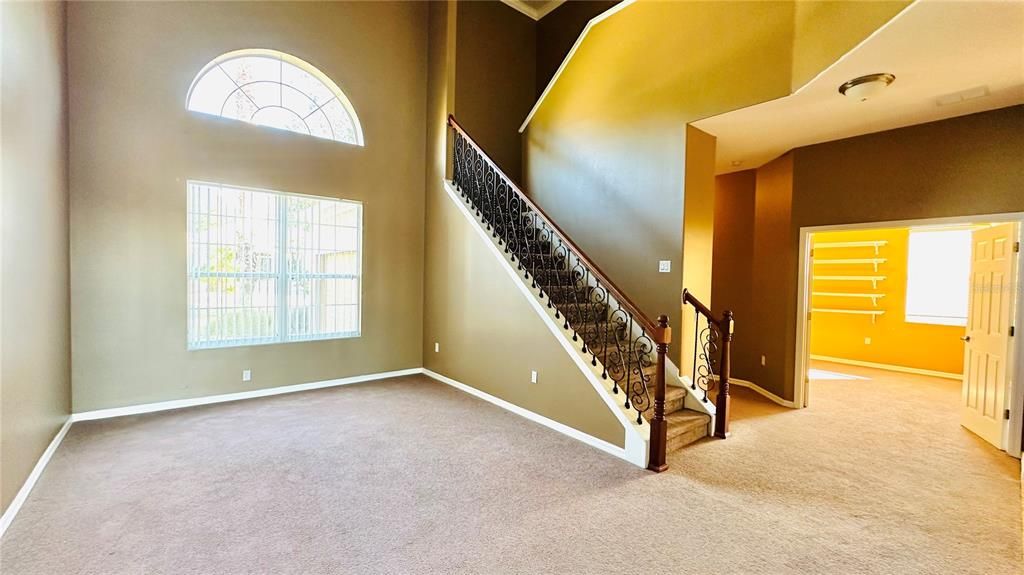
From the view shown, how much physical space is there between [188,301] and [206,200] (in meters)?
1.03

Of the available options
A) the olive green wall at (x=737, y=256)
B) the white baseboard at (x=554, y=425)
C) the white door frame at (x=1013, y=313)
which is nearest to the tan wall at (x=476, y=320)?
the white baseboard at (x=554, y=425)

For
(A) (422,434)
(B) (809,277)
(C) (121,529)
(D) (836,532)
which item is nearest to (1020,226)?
(B) (809,277)

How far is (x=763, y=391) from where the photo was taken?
17.6ft

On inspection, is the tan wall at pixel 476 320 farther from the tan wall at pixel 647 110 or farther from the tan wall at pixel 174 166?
the tan wall at pixel 647 110

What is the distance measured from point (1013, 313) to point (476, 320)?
4.77 meters

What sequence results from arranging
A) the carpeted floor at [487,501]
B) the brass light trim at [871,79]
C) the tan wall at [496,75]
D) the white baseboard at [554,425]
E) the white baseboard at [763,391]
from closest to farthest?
the carpeted floor at [487,501] → the brass light trim at [871,79] → the white baseboard at [554,425] → the white baseboard at [763,391] → the tan wall at [496,75]

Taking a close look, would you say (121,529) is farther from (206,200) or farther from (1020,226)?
(1020,226)

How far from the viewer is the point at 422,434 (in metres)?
3.61

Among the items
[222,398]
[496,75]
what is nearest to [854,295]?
[496,75]

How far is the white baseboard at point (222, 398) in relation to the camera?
151 inches

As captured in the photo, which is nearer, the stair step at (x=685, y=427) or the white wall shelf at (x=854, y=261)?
the stair step at (x=685, y=427)

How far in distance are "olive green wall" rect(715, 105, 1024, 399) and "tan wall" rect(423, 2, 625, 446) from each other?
301 centimetres

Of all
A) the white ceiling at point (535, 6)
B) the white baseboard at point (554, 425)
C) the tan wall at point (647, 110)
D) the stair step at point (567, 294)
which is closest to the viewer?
the white baseboard at point (554, 425)

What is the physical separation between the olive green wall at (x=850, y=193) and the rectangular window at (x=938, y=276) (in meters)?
3.56
